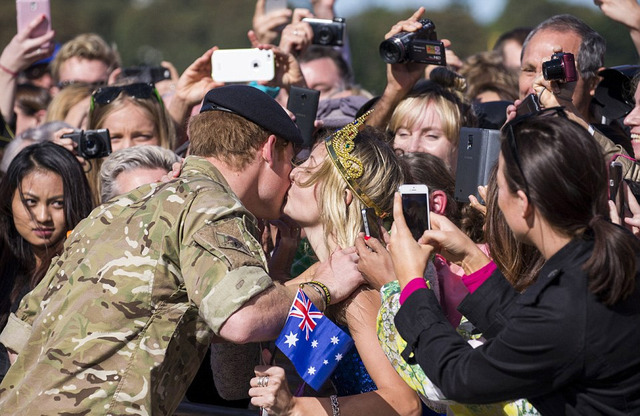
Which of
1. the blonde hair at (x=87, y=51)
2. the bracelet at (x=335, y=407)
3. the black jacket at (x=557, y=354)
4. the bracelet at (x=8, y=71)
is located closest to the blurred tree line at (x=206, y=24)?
the blonde hair at (x=87, y=51)

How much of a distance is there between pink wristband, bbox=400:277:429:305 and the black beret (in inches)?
37.9

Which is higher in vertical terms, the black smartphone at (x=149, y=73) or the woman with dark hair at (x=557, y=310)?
the woman with dark hair at (x=557, y=310)

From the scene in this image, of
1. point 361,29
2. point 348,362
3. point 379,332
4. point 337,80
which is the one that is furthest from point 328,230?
point 361,29

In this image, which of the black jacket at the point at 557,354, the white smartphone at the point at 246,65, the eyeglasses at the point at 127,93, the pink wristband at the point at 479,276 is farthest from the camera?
the eyeglasses at the point at 127,93

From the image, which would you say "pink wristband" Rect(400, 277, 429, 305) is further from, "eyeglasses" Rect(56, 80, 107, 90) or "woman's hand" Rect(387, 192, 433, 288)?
"eyeglasses" Rect(56, 80, 107, 90)

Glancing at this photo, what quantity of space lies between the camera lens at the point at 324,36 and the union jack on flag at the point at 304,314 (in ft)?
10.5

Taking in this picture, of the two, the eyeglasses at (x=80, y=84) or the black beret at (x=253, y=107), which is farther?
the eyeglasses at (x=80, y=84)

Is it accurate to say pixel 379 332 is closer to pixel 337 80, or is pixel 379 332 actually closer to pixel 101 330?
pixel 101 330

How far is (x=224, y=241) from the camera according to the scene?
2.99m

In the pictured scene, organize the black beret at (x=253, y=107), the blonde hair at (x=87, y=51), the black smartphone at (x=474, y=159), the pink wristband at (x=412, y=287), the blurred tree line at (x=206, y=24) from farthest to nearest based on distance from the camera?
the blurred tree line at (x=206, y=24)
the blonde hair at (x=87, y=51)
the black smartphone at (x=474, y=159)
the black beret at (x=253, y=107)
the pink wristband at (x=412, y=287)

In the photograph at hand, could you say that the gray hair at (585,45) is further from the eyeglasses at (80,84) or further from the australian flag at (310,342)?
the eyeglasses at (80,84)

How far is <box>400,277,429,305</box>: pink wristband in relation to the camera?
278cm

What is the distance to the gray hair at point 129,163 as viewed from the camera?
4898 millimetres

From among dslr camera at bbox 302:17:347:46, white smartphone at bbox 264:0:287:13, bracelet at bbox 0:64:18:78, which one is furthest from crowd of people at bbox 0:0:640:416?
bracelet at bbox 0:64:18:78
